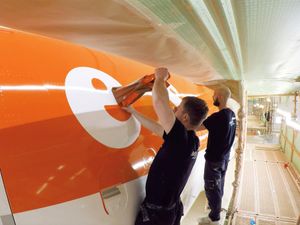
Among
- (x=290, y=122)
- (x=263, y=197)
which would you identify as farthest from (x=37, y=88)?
(x=290, y=122)

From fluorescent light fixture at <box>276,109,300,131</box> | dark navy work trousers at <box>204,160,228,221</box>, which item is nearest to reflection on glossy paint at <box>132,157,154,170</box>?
dark navy work trousers at <box>204,160,228,221</box>

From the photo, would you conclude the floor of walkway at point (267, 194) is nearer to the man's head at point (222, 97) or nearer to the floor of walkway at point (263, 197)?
the floor of walkway at point (263, 197)

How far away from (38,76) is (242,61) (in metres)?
1.94

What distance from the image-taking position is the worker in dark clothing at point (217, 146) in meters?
2.05

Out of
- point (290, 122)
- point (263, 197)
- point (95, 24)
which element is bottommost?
point (263, 197)

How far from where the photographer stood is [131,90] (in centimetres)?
102

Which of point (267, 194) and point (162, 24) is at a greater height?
point (162, 24)

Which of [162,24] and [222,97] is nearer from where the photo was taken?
[162,24]

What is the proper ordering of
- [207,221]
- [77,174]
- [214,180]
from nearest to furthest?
[77,174] < [214,180] < [207,221]

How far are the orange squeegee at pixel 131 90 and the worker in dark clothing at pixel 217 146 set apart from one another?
3.88 feet

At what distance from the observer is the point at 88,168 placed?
0.78 m

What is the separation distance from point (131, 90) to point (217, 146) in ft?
4.63

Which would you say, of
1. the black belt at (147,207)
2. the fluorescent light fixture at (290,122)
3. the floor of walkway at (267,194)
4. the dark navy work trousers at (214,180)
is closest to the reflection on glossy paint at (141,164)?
the black belt at (147,207)

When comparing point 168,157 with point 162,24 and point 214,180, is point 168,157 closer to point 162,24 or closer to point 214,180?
point 162,24
